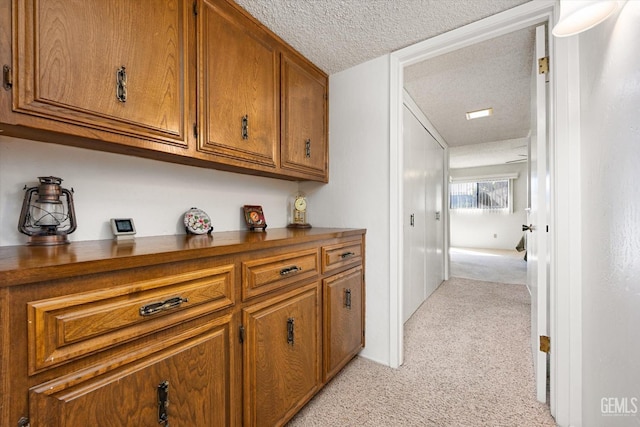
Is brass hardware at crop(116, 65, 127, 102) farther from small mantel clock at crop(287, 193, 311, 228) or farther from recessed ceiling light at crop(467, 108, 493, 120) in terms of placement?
recessed ceiling light at crop(467, 108, 493, 120)

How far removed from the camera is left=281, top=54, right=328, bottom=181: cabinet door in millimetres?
1725

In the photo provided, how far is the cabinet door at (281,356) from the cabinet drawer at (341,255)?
0.16 meters

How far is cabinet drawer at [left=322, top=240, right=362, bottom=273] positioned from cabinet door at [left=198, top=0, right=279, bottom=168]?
0.63 meters

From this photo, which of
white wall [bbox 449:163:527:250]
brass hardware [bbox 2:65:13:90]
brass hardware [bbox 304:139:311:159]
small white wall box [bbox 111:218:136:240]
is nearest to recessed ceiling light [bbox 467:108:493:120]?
brass hardware [bbox 304:139:311:159]

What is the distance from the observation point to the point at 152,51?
1056 millimetres

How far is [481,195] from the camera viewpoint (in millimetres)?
7652

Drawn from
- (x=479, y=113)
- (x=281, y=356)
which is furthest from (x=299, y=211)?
(x=479, y=113)

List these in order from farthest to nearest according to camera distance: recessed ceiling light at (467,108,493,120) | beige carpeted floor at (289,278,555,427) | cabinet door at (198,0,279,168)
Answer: recessed ceiling light at (467,108,493,120) < beige carpeted floor at (289,278,555,427) < cabinet door at (198,0,279,168)

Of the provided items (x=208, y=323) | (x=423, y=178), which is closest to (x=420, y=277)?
(x=423, y=178)

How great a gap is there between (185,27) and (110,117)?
0.53m

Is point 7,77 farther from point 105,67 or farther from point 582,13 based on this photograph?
point 582,13

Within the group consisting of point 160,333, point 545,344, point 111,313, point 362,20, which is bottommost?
point 545,344

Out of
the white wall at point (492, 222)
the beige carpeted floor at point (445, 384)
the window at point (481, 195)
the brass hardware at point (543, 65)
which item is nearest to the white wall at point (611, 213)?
the brass hardware at point (543, 65)

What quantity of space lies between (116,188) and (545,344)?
2329 millimetres
